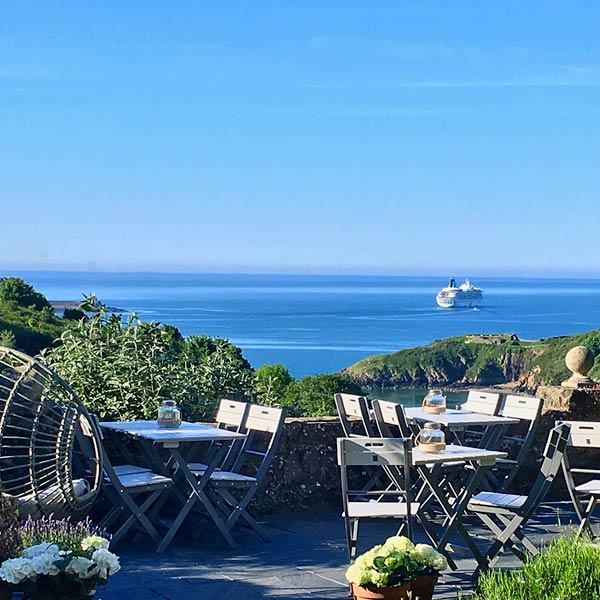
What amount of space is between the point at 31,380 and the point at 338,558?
2.25 m

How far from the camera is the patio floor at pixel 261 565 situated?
5926mm

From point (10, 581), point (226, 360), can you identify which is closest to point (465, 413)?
point (226, 360)

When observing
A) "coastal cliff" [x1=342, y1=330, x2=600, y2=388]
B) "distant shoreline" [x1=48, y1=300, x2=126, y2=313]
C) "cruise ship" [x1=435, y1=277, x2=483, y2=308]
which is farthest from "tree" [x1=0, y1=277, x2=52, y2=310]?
"cruise ship" [x1=435, y1=277, x2=483, y2=308]

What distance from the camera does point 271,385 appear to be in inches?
422

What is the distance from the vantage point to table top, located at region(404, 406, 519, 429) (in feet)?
26.4

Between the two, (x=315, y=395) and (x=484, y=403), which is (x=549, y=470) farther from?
(x=315, y=395)

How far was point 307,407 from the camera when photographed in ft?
36.2

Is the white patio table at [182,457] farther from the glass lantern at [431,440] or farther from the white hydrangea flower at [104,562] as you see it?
the white hydrangea flower at [104,562]

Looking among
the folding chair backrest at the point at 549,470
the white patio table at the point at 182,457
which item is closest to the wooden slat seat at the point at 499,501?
the folding chair backrest at the point at 549,470

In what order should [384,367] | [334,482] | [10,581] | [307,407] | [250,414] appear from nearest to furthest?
[10,581] < [250,414] < [334,482] < [307,407] < [384,367]

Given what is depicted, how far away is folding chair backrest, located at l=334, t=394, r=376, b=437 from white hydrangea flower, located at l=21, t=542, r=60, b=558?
384 cm

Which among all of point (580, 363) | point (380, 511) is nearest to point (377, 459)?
point (380, 511)

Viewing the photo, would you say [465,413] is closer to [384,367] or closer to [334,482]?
[334,482]

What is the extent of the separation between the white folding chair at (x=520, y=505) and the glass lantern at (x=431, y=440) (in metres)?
0.38
